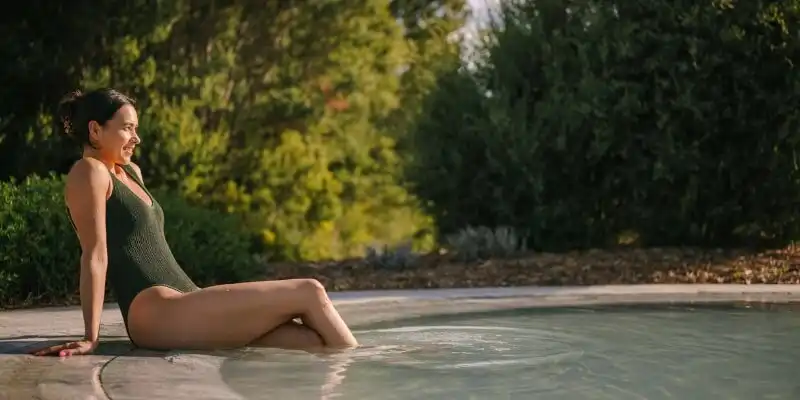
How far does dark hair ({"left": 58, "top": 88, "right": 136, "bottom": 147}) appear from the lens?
5816mm

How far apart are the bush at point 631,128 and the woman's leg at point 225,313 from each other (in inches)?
308

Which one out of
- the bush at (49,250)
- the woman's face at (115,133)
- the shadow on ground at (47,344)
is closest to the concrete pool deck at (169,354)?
the shadow on ground at (47,344)

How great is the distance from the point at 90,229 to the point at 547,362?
248 cm

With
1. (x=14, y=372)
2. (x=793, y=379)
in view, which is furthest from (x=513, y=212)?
(x=14, y=372)

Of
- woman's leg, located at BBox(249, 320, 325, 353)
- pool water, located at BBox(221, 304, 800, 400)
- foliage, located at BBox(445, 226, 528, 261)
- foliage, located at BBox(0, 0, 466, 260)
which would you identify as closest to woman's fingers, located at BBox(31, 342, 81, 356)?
pool water, located at BBox(221, 304, 800, 400)

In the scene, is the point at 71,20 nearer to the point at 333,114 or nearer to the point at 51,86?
the point at 51,86

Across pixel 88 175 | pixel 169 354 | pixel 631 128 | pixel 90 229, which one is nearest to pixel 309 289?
pixel 169 354

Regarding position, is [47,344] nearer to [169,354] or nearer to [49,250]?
[169,354]

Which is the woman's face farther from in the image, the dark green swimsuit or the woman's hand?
the woman's hand

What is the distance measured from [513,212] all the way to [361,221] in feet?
32.3

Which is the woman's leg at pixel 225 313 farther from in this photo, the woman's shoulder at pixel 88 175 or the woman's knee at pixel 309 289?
the woman's shoulder at pixel 88 175

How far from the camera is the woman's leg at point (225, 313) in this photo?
19.0 feet

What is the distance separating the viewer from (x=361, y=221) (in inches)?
918

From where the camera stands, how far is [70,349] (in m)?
5.57
